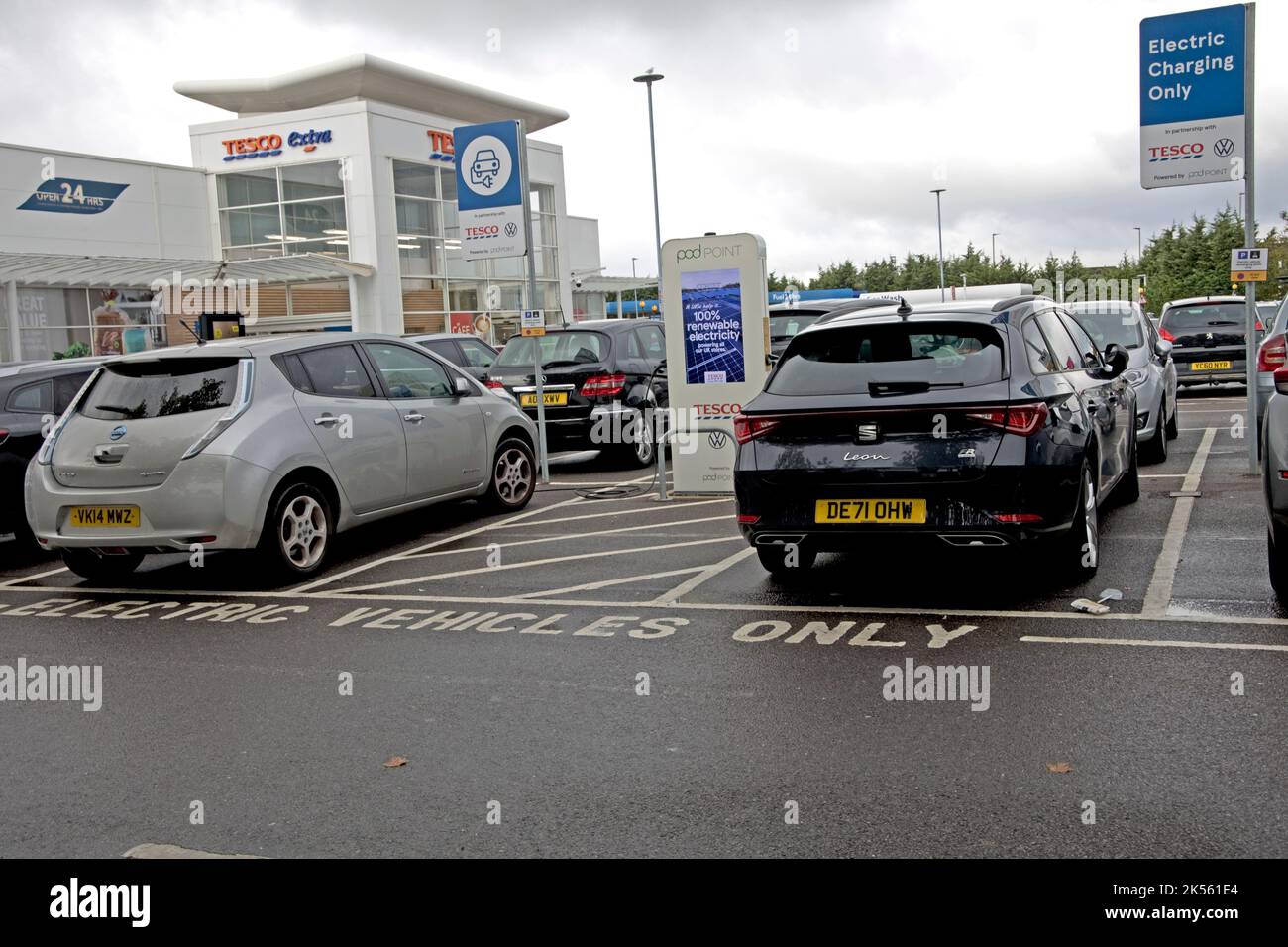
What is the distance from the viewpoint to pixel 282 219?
39.4 metres

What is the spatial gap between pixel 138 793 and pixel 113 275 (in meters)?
31.4

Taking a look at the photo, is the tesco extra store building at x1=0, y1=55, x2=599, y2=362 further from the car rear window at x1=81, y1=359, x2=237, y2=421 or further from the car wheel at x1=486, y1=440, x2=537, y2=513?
the car rear window at x1=81, y1=359, x2=237, y2=421

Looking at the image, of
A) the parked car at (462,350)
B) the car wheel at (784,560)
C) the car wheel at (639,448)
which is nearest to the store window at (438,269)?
the parked car at (462,350)

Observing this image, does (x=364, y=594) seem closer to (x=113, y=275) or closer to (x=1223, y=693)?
(x=1223, y=693)

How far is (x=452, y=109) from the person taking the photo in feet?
143

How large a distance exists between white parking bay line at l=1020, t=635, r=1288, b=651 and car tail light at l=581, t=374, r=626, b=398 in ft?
28.9

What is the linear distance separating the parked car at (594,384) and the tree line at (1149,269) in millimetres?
30407

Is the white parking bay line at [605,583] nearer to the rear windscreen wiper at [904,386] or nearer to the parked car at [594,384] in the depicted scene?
the rear windscreen wiper at [904,386]

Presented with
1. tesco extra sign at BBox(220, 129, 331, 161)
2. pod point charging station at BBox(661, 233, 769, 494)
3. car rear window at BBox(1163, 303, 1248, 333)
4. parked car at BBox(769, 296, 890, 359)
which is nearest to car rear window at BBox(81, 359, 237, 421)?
pod point charging station at BBox(661, 233, 769, 494)

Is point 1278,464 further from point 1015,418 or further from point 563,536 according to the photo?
point 563,536

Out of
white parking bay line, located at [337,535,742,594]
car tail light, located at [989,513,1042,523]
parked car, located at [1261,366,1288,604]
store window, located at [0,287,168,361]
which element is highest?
store window, located at [0,287,168,361]

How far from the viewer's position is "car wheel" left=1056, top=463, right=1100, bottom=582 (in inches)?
281

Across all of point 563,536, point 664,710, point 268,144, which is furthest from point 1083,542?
point 268,144
